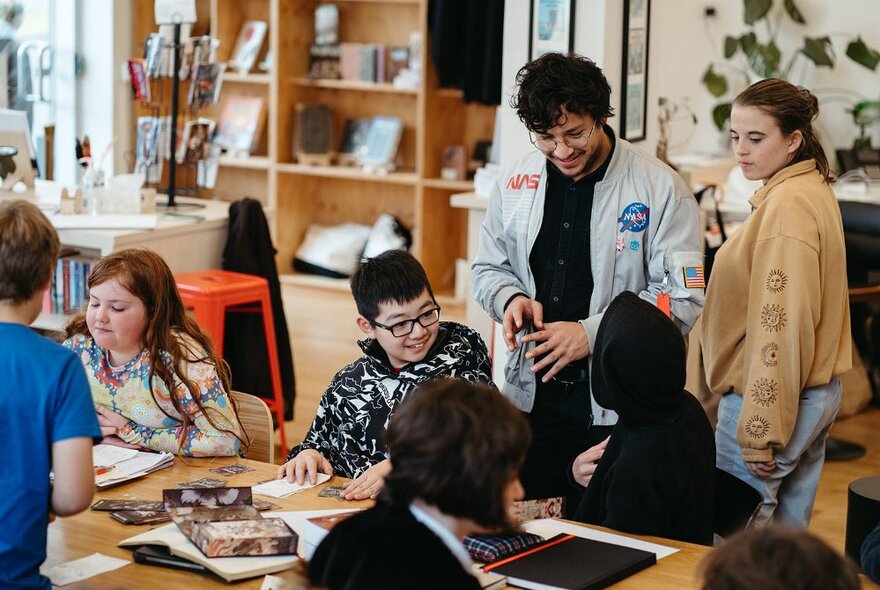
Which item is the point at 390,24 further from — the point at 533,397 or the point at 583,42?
the point at 533,397

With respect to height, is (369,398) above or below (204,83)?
below

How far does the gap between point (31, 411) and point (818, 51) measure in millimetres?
5861

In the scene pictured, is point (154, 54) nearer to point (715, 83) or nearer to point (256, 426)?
point (256, 426)

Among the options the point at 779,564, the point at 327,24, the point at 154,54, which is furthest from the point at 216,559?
the point at 327,24

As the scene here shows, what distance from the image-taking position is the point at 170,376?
273cm

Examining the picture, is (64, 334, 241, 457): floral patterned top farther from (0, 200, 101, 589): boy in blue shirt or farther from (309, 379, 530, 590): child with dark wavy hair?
(309, 379, 530, 590): child with dark wavy hair

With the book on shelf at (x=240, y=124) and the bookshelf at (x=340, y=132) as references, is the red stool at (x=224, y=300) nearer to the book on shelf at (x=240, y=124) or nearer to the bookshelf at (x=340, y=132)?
the bookshelf at (x=340, y=132)

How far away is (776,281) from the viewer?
277 cm

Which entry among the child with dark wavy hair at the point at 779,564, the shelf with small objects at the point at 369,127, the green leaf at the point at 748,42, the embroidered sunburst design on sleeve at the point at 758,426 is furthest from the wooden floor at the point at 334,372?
the green leaf at the point at 748,42

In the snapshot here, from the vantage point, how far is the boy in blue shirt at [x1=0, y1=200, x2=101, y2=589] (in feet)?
5.71

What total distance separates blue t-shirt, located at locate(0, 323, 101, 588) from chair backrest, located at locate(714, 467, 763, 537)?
1376mm

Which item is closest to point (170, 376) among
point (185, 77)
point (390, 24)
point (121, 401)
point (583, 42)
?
point (121, 401)

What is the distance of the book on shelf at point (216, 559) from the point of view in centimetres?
195

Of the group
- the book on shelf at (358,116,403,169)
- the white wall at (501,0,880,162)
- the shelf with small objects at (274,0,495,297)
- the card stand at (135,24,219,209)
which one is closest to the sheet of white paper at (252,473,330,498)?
the card stand at (135,24,219,209)
